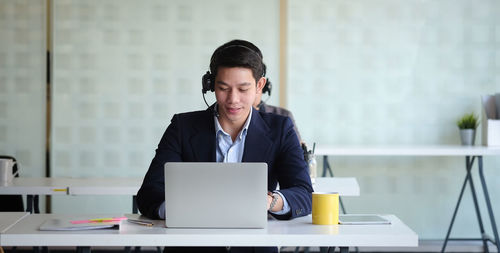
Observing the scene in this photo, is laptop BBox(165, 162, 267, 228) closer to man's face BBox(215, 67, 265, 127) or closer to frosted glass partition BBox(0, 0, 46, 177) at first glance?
man's face BBox(215, 67, 265, 127)

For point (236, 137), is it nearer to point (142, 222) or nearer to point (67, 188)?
point (142, 222)

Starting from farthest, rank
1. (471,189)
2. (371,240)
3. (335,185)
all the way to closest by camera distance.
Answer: (471,189) → (335,185) → (371,240)

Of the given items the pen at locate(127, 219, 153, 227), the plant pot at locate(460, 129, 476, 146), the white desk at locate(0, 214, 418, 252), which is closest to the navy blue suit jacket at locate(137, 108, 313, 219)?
the pen at locate(127, 219, 153, 227)

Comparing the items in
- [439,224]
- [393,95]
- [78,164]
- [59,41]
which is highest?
[59,41]

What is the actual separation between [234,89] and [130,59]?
3131 millimetres

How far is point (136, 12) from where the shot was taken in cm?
528

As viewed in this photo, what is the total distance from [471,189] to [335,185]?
196cm

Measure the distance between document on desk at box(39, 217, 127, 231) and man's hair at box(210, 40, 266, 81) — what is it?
62 centimetres

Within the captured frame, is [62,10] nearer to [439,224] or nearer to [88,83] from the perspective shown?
[88,83]

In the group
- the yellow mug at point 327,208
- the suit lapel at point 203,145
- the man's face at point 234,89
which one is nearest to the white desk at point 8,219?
the suit lapel at point 203,145

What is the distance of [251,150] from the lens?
239 cm

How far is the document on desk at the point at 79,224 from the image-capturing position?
6.66 feet

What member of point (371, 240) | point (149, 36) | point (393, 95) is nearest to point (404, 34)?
point (393, 95)

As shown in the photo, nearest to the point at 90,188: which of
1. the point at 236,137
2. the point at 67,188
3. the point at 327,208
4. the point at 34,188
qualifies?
the point at 67,188
